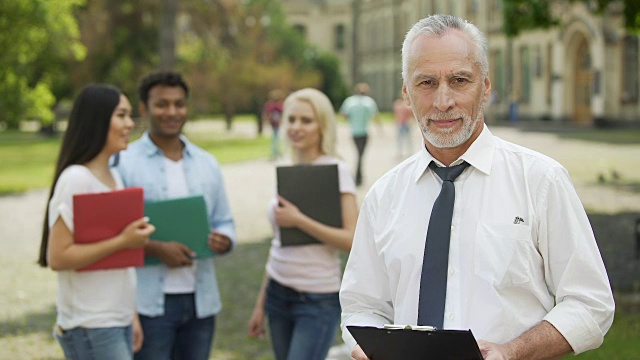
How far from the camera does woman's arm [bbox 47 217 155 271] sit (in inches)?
185

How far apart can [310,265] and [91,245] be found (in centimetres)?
124

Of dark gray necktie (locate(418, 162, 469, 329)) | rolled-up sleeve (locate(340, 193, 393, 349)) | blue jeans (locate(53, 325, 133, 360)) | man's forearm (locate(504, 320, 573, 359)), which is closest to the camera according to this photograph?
man's forearm (locate(504, 320, 573, 359))

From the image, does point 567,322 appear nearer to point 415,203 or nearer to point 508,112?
point 415,203

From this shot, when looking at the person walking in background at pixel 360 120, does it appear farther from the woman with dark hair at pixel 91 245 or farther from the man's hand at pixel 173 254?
the woman with dark hair at pixel 91 245

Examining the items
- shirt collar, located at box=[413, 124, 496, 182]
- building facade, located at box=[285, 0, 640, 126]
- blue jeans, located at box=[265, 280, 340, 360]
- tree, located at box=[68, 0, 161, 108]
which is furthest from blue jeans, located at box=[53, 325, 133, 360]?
tree, located at box=[68, 0, 161, 108]

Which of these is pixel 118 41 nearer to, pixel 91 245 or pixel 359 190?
pixel 359 190

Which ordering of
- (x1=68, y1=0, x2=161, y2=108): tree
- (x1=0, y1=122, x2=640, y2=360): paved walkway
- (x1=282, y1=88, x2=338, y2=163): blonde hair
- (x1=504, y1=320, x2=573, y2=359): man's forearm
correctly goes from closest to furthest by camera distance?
(x1=504, y1=320, x2=573, y2=359): man's forearm
(x1=282, y1=88, x2=338, y2=163): blonde hair
(x1=0, y1=122, x2=640, y2=360): paved walkway
(x1=68, y1=0, x2=161, y2=108): tree

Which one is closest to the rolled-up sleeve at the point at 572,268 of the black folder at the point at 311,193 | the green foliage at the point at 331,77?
the black folder at the point at 311,193

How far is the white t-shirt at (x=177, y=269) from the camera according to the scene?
5246 millimetres

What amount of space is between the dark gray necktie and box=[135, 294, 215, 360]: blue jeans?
2442 millimetres

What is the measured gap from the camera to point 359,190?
20.8m

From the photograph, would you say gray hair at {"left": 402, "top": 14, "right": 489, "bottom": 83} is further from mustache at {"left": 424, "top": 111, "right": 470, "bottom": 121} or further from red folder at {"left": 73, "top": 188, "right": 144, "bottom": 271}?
red folder at {"left": 73, "top": 188, "right": 144, "bottom": 271}

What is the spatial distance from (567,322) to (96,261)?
2.59 metres

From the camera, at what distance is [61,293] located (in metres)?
4.80
